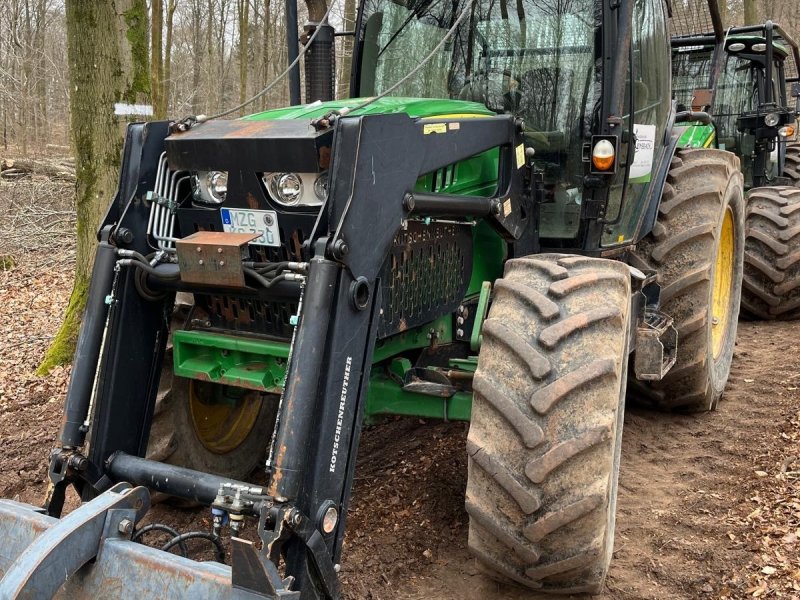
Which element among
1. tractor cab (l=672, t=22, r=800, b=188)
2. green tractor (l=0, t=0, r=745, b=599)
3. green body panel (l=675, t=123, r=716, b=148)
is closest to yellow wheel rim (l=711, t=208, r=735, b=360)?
green tractor (l=0, t=0, r=745, b=599)

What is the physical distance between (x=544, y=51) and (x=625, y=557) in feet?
8.20

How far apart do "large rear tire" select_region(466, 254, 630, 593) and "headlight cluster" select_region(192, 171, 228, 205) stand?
124 centimetres

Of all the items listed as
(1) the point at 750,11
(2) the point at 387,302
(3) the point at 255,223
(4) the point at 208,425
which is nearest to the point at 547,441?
(2) the point at 387,302

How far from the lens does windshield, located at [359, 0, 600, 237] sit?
4102 millimetres

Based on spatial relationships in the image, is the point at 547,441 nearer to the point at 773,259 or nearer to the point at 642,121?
the point at 642,121

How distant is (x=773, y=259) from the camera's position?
7.13 metres

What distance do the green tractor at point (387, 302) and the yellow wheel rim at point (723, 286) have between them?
0.94 m

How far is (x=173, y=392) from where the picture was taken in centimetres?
381

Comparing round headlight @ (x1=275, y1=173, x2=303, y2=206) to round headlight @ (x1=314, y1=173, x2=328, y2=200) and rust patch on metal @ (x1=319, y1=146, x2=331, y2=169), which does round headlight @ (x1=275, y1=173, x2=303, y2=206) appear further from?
rust patch on metal @ (x1=319, y1=146, x2=331, y2=169)

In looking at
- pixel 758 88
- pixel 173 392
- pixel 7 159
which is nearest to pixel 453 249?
pixel 173 392

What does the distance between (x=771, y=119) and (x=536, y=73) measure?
5.38 meters

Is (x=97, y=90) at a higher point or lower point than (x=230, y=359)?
higher

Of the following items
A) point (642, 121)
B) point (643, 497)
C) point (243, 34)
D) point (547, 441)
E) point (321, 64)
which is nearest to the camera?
point (547, 441)

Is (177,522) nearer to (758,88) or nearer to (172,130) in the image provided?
(172,130)
